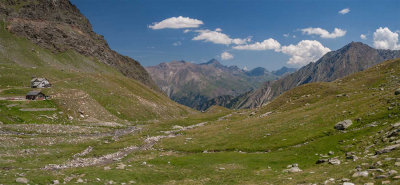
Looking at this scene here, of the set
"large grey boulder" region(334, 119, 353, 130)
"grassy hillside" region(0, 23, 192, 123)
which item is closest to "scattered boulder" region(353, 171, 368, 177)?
"large grey boulder" region(334, 119, 353, 130)

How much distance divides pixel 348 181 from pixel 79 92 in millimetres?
111526

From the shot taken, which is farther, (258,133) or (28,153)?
(258,133)

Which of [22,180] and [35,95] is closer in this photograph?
[22,180]

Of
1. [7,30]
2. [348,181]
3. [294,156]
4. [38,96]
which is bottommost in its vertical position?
[294,156]

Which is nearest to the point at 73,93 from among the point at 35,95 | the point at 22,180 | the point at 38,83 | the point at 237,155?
the point at 35,95

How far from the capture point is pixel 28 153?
4188cm


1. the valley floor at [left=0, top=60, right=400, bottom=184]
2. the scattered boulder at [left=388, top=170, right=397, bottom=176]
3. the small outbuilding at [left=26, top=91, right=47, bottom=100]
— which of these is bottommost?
the valley floor at [left=0, top=60, right=400, bottom=184]

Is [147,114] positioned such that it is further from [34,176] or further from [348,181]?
[348,181]

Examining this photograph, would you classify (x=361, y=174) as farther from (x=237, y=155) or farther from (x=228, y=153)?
(x=228, y=153)

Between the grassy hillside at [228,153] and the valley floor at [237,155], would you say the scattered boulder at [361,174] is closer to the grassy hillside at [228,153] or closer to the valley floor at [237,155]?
the valley floor at [237,155]

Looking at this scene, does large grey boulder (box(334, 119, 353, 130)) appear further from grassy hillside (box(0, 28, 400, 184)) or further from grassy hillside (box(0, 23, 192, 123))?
grassy hillside (box(0, 23, 192, 123))

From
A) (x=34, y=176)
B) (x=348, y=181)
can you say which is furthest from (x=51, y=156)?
(x=348, y=181)

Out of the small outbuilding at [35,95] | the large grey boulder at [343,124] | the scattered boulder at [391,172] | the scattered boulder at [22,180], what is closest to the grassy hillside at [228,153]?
the scattered boulder at [391,172]

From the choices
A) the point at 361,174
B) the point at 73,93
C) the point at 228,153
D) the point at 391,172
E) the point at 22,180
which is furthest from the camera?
the point at 73,93
